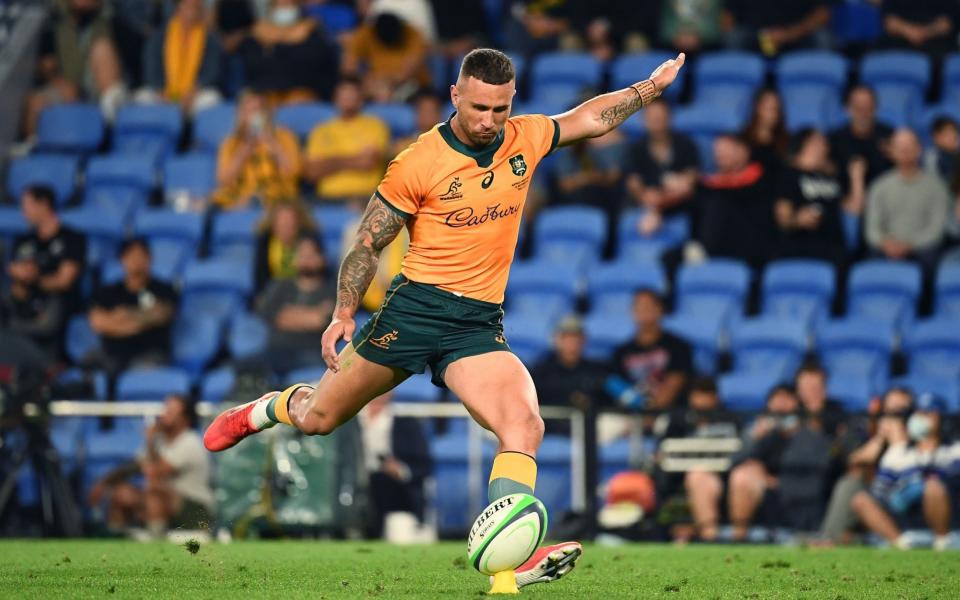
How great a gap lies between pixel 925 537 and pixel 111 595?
7313mm

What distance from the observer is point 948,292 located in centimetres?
1496

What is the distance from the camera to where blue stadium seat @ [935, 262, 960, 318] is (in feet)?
48.9

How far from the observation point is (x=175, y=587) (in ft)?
24.8

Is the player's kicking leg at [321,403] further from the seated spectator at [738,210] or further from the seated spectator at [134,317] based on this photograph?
the seated spectator at [738,210]

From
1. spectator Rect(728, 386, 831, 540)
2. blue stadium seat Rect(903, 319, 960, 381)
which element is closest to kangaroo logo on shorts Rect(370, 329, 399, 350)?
spectator Rect(728, 386, 831, 540)

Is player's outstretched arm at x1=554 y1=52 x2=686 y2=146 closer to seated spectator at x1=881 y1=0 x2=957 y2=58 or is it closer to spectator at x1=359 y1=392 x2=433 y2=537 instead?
spectator at x1=359 y1=392 x2=433 y2=537

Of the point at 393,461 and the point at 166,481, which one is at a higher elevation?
the point at 393,461

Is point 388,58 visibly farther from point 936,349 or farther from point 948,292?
point 936,349

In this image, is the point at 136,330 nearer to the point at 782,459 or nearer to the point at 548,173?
the point at 548,173

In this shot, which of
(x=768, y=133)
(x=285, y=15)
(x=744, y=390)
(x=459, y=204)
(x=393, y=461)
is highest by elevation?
(x=285, y=15)

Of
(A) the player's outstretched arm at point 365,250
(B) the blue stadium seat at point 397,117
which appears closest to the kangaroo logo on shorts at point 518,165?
(A) the player's outstretched arm at point 365,250

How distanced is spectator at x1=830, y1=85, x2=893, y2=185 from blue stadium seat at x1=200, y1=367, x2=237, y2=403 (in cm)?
639

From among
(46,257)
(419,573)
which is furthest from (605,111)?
(46,257)

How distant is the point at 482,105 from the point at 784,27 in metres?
10.9
